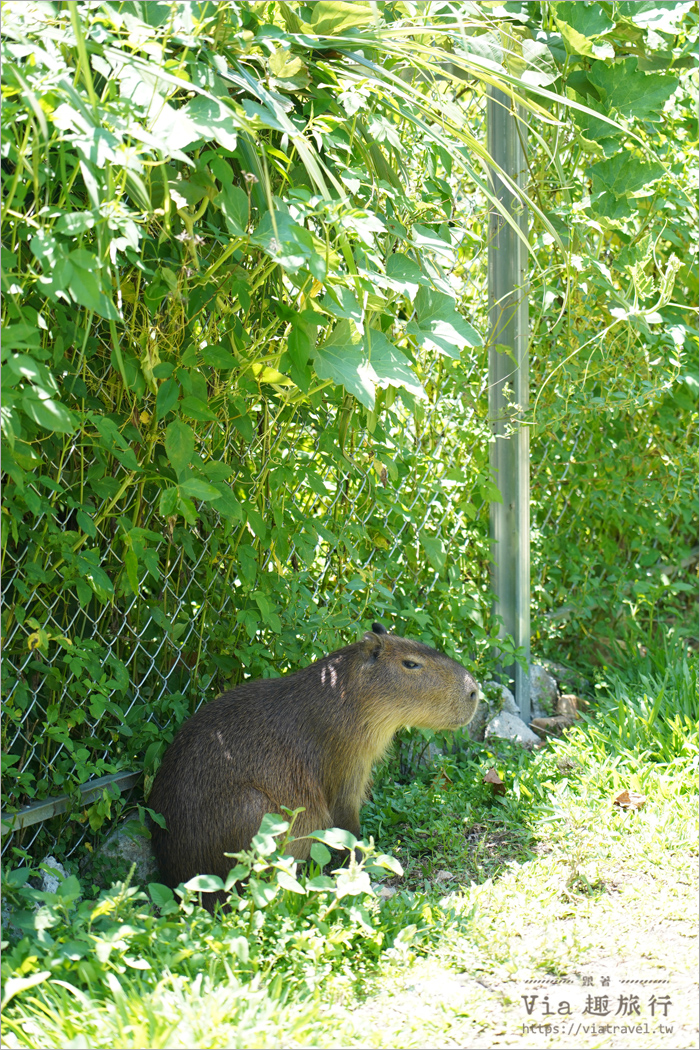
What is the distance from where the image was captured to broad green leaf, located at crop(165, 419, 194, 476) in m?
2.71

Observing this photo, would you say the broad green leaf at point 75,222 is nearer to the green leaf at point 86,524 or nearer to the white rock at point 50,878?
the green leaf at point 86,524

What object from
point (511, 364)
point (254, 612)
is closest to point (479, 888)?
point (254, 612)

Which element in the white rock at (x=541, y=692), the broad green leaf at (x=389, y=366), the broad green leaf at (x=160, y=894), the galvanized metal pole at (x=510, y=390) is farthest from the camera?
the white rock at (x=541, y=692)

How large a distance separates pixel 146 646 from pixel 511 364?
2006 mm

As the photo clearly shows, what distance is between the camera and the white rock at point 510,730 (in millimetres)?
4051

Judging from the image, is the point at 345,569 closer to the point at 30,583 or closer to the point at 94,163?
the point at 30,583

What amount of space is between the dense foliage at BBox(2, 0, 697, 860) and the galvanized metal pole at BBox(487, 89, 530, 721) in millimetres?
94

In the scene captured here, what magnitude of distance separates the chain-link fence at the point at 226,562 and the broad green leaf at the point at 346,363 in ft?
1.11

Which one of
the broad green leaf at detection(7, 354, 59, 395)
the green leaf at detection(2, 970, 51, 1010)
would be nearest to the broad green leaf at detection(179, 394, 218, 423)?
the broad green leaf at detection(7, 354, 59, 395)

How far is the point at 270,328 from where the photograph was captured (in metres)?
2.77

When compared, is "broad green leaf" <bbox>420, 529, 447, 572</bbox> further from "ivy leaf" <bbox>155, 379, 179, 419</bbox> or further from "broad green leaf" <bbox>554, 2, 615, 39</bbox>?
"broad green leaf" <bbox>554, 2, 615, 39</bbox>

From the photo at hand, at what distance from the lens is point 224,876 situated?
2869mm

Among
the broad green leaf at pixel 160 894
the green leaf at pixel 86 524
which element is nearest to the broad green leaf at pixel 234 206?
the green leaf at pixel 86 524

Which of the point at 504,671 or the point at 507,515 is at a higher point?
the point at 507,515
